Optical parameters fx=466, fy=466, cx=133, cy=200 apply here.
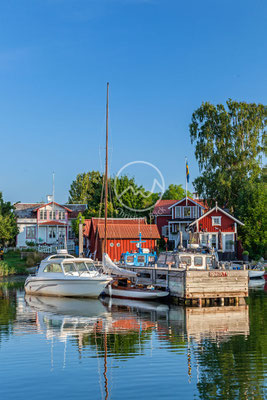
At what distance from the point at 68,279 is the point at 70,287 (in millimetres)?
573

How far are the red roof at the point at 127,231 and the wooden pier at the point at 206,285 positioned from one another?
1707 centimetres

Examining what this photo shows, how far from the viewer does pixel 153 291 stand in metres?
29.3

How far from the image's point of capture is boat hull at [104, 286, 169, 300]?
95.3 ft

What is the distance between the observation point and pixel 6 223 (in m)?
56.9

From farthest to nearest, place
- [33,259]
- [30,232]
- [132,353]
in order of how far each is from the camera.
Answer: [30,232] < [33,259] < [132,353]

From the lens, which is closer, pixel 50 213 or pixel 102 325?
pixel 102 325

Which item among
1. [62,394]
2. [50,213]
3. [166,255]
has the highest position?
[50,213]

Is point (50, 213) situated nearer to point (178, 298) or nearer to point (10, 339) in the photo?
point (178, 298)

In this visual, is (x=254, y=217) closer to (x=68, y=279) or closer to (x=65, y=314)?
(x=68, y=279)

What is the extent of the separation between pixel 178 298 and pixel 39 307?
8.45 m

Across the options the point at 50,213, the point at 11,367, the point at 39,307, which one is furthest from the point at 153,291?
the point at 50,213

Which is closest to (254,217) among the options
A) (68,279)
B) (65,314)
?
(68,279)

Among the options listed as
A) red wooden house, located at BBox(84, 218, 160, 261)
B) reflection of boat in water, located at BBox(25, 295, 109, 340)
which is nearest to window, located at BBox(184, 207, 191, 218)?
red wooden house, located at BBox(84, 218, 160, 261)

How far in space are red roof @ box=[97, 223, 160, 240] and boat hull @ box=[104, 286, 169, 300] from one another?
1400cm
